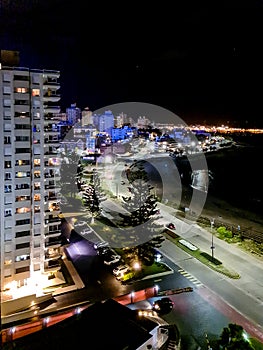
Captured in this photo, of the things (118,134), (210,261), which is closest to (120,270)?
(210,261)

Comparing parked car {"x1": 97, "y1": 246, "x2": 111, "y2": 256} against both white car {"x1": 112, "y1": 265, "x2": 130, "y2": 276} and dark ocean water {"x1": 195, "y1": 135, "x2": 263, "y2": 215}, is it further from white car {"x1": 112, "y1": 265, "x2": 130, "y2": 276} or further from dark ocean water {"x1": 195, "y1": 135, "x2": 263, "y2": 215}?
dark ocean water {"x1": 195, "y1": 135, "x2": 263, "y2": 215}

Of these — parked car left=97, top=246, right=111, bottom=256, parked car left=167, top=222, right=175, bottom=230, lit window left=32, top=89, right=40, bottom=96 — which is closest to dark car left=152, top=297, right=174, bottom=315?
parked car left=97, top=246, right=111, bottom=256

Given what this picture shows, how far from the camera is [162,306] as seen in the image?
1762 cm

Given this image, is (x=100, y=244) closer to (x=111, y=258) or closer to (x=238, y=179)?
(x=111, y=258)

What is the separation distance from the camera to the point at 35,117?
18.3m

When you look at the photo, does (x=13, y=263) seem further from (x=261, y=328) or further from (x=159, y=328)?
(x=261, y=328)

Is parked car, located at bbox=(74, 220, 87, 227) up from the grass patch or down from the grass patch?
up

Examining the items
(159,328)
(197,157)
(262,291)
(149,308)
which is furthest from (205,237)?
(197,157)

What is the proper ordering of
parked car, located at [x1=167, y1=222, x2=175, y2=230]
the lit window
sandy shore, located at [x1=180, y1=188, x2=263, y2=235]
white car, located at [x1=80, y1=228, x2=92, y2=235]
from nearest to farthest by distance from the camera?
the lit window < white car, located at [x1=80, y1=228, x2=92, y2=235] < parked car, located at [x1=167, y1=222, x2=175, y2=230] < sandy shore, located at [x1=180, y1=188, x2=263, y2=235]

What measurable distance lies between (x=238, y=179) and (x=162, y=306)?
59.8 m

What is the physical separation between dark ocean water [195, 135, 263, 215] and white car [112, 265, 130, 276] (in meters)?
29.4

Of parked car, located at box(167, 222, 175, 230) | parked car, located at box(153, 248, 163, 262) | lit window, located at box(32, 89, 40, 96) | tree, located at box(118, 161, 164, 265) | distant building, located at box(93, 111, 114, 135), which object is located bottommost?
parked car, located at box(153, 248, 163, 262)

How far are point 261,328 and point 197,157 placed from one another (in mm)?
93964

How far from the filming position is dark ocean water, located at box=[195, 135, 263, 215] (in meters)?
51.9
